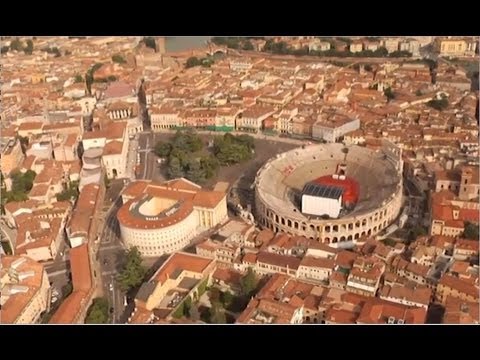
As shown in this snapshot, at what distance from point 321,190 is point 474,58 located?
18592mm

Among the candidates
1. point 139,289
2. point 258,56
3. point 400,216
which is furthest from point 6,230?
point 258,56

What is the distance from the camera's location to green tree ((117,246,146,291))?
14.2 metres

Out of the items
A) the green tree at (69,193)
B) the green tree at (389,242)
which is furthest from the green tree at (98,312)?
the green tree at (389,242)

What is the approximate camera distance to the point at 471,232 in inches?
592

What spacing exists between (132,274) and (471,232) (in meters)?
9.11

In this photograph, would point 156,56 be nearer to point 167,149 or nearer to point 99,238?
point 167,149

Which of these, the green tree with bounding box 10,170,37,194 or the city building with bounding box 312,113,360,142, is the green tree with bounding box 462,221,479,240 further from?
the green tree with bounding box 10,170,37,194

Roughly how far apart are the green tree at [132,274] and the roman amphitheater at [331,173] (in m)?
4.36

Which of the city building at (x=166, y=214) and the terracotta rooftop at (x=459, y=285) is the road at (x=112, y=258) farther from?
the terracotta rooftop at (x=459, y=285)

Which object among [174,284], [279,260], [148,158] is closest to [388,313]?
[279,260]

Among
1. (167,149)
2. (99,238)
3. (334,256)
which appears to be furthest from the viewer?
(167,149)

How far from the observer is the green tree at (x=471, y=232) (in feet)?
49.2

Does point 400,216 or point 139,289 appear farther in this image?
point 400,216

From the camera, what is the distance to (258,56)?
Result: 3453cm
